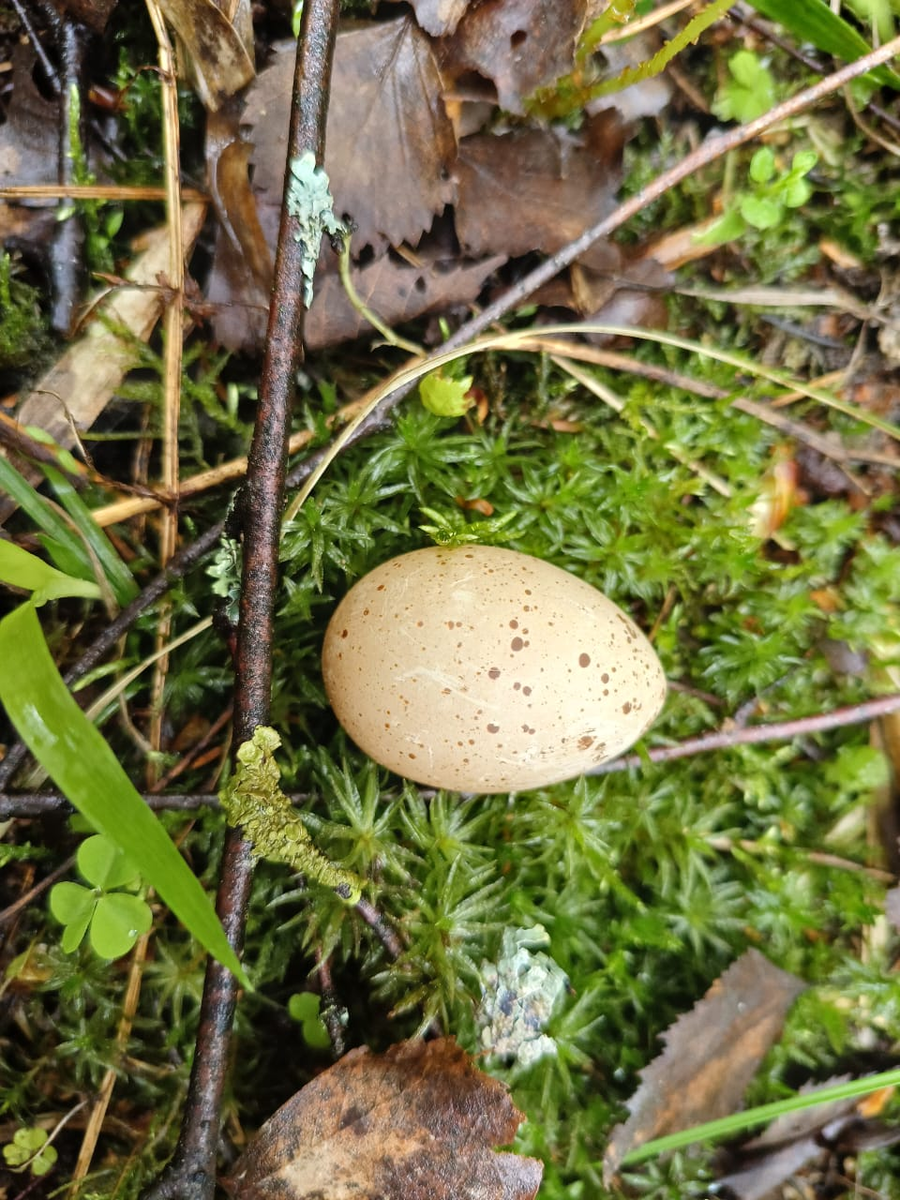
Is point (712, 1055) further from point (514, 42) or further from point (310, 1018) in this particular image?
point (514, 42)

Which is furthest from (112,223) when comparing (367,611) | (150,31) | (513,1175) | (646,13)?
(513,1175)

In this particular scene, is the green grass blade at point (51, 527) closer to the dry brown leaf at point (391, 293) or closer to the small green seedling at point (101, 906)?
the small green seedling at point (101, 906)

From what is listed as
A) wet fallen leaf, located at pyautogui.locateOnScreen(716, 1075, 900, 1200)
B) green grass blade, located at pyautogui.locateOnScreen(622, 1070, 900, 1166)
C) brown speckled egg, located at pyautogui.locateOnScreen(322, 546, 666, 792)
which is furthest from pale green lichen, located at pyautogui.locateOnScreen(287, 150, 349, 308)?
wet fallen leaf, located at pyautogui.locateOnScreen(716, 1075, 900, 1200)

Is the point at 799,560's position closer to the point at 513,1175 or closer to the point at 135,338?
the point at 513,1175

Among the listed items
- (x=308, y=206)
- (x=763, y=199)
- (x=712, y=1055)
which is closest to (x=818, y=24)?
(x=763, y=199)

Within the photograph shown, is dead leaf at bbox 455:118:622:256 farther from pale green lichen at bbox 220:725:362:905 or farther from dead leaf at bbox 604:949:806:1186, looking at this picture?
dead leaf at bbox 604:949:806:1186
